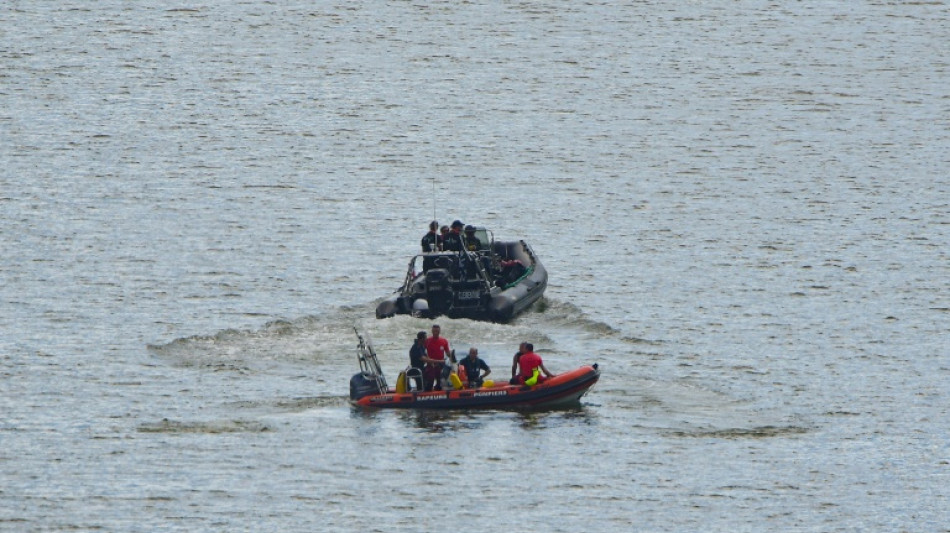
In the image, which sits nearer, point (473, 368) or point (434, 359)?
point (473, 368)

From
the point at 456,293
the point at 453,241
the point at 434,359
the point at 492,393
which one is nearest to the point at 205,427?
the point at 434,359

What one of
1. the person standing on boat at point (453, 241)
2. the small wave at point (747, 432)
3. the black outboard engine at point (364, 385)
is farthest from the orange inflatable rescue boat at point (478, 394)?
the person standing on boat at point (453, 241)

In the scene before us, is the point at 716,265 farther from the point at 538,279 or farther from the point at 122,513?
the point at 122,513

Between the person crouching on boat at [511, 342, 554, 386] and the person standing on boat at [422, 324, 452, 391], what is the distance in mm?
1456

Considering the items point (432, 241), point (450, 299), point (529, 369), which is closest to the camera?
point (529, 369)

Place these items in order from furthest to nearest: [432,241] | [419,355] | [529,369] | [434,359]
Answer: [432,241]
[434,359]
[419,355]
[529,369]

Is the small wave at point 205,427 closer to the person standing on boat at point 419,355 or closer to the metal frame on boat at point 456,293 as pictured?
the person standing on boat at point 419,355

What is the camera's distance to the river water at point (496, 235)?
29.8 m

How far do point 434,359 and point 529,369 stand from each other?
1861 millimetres

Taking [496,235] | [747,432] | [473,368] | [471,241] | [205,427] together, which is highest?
[471,241]

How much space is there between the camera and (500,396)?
32.6 meters

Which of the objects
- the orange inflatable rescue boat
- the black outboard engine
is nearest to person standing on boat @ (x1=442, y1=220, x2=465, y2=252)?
the orange inflatable rescue boat

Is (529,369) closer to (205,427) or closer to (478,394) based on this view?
(478,394)

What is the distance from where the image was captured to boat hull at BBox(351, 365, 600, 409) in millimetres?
32562
